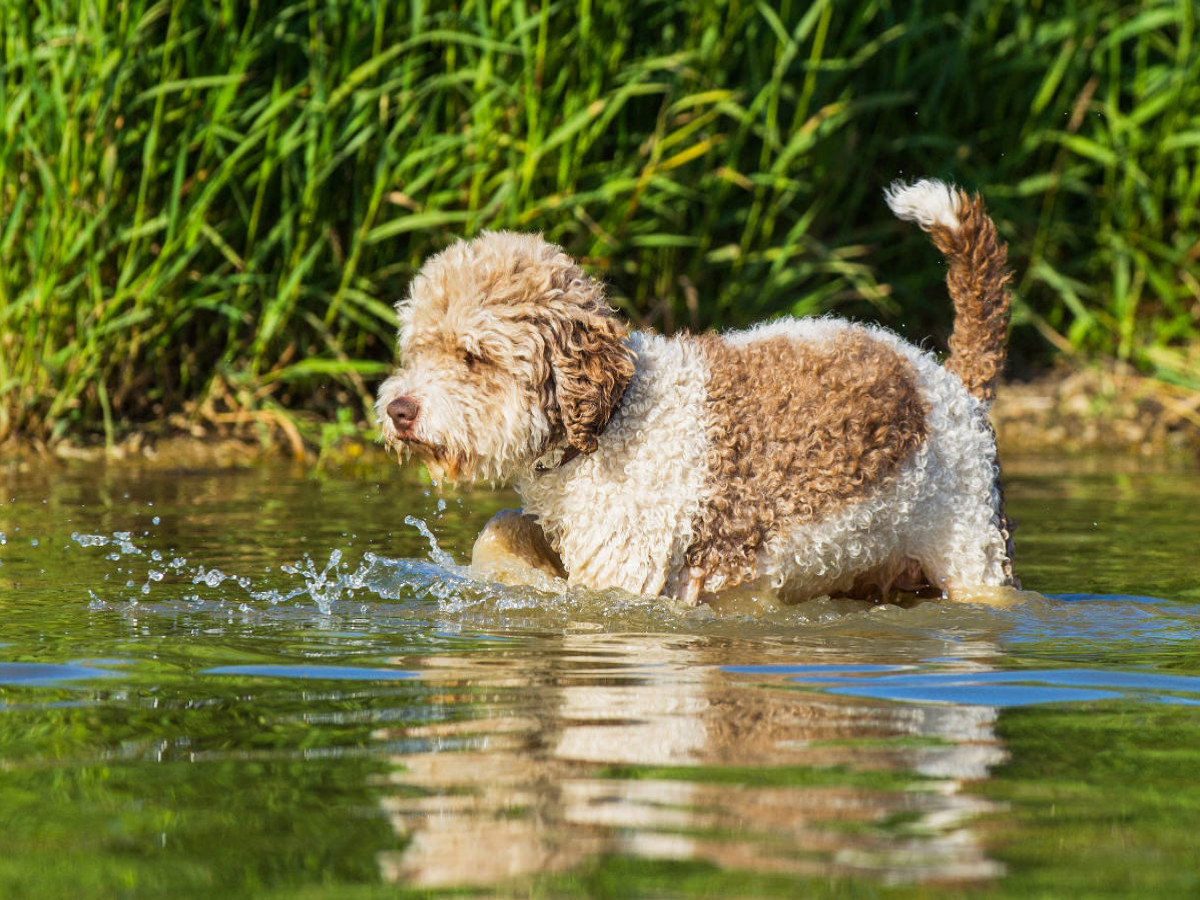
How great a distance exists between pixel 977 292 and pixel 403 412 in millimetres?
1976

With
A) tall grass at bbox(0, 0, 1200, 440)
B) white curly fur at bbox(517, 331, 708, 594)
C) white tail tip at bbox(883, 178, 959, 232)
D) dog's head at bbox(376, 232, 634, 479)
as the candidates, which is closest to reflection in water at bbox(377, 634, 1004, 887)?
white curly fur at bbox(517, 331, 708, 594)

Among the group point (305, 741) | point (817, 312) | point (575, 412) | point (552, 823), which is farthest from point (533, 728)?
point (817, 312)

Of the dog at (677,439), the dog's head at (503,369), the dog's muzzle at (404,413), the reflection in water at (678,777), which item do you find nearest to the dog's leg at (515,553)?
the dog at (677,439)

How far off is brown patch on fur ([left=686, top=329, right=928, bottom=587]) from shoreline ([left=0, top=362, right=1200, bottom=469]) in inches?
151

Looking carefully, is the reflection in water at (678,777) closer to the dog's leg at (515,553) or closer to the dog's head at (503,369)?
the dog's head at (503,369)

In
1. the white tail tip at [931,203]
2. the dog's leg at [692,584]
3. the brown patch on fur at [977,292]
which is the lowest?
the dog's leg at [692,584]

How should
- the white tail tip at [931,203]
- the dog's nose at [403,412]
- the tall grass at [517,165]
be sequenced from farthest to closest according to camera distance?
the tall grass at [517,165] < the white tail tip at [931,203] < the dog's nose at [403,412]

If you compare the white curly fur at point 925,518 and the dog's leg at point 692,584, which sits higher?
the white curly fur at point 925,518

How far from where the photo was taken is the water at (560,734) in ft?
9.37

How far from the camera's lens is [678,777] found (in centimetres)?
336

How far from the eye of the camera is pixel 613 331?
525 centimetres

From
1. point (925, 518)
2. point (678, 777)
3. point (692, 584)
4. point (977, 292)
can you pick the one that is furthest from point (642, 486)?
point (678, 777)

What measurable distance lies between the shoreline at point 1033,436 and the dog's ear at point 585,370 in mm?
3772

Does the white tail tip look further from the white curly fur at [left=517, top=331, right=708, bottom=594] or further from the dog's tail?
the white curly fur at [left=517, top=331, right=708, bottom=594]
